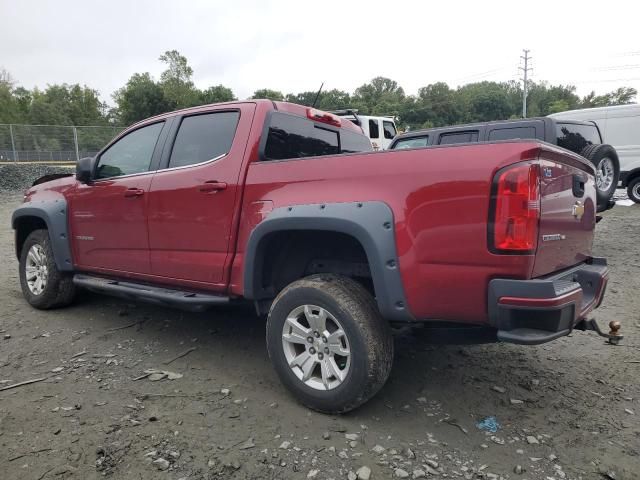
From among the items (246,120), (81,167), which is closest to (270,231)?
(246,120)

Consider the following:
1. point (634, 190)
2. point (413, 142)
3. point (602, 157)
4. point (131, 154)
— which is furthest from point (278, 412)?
point (634, 190)

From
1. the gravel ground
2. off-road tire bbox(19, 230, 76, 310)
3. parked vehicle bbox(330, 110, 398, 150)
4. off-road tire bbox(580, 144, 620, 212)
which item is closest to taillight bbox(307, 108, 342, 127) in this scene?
off-road tire bbox(19, 230, 76, 310)

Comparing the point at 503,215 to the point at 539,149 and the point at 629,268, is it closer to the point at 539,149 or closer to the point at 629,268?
the point at 539,149

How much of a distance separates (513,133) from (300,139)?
4.02m

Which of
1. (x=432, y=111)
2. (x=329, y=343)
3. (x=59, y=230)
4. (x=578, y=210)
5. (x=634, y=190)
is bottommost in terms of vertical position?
(x=634, y=190)

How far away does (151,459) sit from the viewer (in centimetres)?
240

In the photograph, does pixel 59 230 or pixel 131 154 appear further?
pixel 59 230

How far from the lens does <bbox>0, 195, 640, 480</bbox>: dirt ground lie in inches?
93.4

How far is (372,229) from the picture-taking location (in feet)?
8.16

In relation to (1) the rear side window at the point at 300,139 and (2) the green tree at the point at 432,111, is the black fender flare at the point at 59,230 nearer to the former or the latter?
(1) the rear side window at the point at 300,139

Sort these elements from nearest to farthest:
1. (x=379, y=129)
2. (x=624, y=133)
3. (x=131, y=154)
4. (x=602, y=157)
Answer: (x=131, y=154) → (x=602, y=157) → (x=624, y=133) → (x=379, y=129)

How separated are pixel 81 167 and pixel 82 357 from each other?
1.68 metres

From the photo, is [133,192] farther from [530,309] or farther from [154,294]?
[530,309]

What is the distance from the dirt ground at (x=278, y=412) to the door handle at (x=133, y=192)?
1244mm
